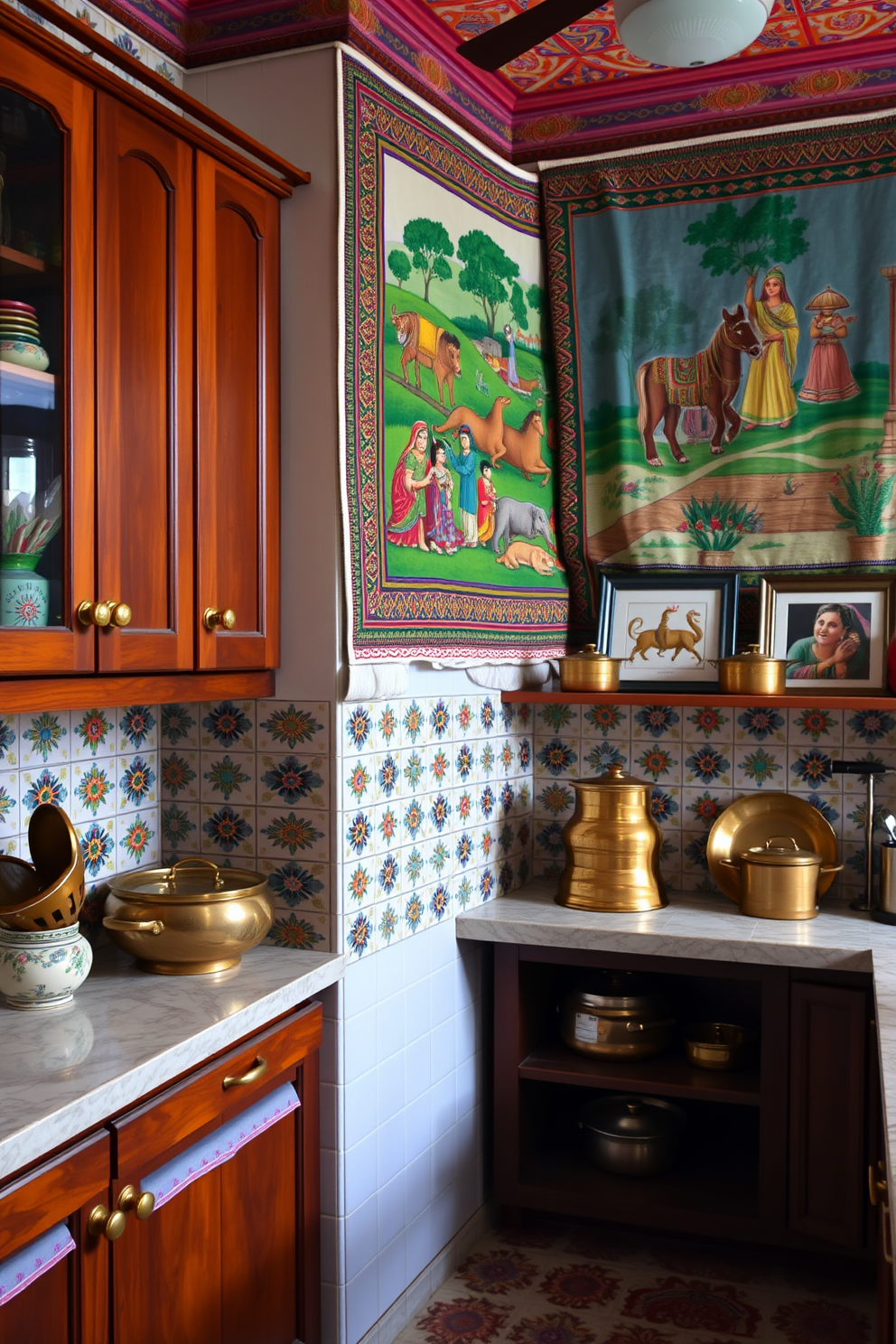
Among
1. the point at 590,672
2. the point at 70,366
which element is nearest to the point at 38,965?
the point at 70,366

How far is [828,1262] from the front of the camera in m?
2.65

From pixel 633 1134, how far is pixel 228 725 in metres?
1.43

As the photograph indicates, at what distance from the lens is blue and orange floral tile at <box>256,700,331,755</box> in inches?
86.7

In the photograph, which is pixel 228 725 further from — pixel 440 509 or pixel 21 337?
pixel 21 337

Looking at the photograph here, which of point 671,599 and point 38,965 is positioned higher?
point 671,599

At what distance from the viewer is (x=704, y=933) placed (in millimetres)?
2580

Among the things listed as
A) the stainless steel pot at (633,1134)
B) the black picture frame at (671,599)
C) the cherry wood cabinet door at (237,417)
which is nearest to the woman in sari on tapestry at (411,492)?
the cherry wood cabinet door at (237,417)

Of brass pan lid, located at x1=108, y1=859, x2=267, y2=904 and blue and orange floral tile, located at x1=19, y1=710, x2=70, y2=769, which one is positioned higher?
blue and orange floral tile, located at x1=19, y1=710, x2=70, y2=769

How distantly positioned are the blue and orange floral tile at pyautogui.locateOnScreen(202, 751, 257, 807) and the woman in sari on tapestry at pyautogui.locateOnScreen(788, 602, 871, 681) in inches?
53.6

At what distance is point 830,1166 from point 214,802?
1.53 meters

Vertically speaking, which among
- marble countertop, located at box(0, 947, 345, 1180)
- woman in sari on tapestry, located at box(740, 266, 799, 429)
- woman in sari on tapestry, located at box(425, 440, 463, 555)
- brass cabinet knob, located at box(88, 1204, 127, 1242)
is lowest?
brass cabinet knob, located at box(88, 1204, 127, 1242)

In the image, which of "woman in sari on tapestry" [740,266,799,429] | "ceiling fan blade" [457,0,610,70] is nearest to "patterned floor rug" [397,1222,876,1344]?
"woman in sari on tapestry" [740,266,799,429]

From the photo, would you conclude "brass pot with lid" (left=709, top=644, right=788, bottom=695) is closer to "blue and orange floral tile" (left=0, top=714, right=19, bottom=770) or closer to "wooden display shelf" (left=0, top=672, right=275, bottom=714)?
"wooden display shelf" (left=0, top=672, right=275, bottom=714)

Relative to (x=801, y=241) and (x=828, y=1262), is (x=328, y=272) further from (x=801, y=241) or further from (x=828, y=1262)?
(x=828, y=1262)
